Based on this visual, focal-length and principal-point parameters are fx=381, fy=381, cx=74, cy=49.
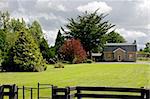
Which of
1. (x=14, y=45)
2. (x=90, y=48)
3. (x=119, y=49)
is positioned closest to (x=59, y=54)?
(x=90, y=48)

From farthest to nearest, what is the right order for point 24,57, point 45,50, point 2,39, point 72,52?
point 72,52 < point 45,50 < point 2,39 < point 24,57

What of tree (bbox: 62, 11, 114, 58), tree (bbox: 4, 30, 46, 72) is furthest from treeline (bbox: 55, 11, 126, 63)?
tree (bbox: 4, 30, 46, 72)

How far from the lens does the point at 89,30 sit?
101125mm

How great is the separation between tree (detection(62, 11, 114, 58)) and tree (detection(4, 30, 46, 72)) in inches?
2027

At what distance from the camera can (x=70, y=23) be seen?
10562cm

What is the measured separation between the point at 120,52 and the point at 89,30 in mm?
10464

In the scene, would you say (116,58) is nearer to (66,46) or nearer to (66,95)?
(66,46)

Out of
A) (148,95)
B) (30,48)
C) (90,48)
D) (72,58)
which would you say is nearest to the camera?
(148,95)

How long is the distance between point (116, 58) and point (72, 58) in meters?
25.2

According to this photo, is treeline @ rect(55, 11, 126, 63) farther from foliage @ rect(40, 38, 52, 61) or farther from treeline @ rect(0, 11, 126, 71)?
foliage @ rect(40, 38, 52, 61)

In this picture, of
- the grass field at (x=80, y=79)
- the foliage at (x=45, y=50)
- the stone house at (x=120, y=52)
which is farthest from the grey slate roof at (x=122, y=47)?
the grass field at (x=80, y=79)

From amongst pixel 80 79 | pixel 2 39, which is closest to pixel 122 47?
pixel 2 39

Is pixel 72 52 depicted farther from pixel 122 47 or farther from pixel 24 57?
pixel 24 57

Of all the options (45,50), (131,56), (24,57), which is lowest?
(24,57)
